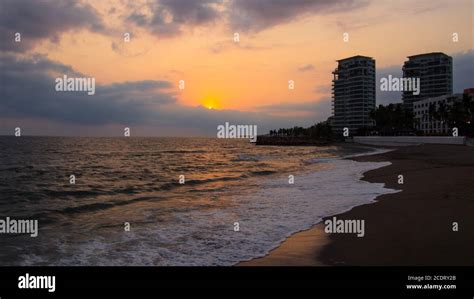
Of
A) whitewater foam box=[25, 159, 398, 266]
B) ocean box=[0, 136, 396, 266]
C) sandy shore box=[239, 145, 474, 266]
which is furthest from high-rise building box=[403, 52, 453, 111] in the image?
sandy shore box=[239, 145, 474, 266]

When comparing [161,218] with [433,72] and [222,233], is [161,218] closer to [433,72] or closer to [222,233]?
[222,233]

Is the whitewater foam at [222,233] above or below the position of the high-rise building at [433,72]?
below

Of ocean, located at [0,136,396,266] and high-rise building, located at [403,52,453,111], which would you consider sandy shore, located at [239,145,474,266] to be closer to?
ocean, located at [0,136,396,266]

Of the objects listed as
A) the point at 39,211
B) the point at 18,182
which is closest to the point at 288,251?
the point at 39,211

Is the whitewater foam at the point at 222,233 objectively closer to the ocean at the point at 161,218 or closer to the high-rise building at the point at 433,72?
the ocean at the point at 161,218

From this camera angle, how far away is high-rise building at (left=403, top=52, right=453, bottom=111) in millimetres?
181500

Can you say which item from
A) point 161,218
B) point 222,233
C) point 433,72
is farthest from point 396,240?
point 433,72

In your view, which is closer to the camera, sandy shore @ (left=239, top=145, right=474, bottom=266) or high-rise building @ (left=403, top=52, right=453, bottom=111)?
sandy shore @ (left=239, top=145, right=474, bottom=266)

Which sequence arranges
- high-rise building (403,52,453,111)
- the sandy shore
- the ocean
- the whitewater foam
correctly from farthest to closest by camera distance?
high-rise building (403,52,453,111) → the ocean → the whitewater foam → the sandy shore

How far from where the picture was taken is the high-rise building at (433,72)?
595 ft

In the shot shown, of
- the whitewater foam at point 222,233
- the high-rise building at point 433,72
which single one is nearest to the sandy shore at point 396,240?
the whitewater foam at point 222,233

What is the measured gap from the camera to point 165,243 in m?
9.45

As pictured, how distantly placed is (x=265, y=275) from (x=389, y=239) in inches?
139

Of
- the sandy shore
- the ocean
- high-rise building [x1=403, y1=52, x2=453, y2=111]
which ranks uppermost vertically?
high-rise building [x1=403, y1=52, x2=453, y2=111]
